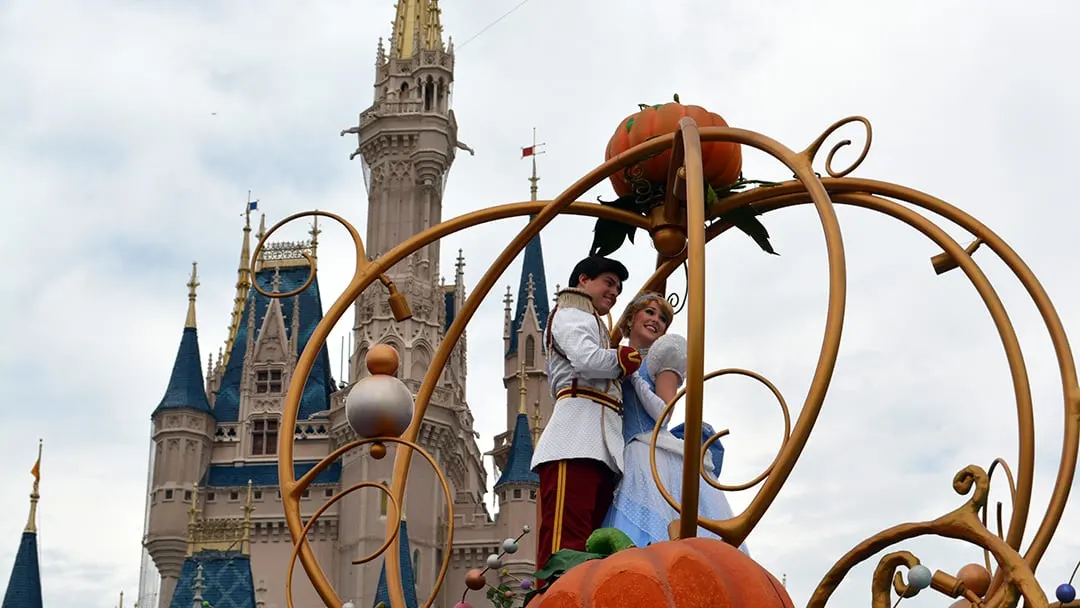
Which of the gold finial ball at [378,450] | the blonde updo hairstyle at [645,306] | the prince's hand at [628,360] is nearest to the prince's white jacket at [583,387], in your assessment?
the prince's hand at [628,360]

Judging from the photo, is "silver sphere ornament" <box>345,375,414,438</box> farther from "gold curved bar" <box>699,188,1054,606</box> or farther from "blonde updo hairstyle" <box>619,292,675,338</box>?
"gold curved bar" <box>699,188,1054,606</box>

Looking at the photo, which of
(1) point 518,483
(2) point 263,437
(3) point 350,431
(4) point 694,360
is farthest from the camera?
(2) point 263,437

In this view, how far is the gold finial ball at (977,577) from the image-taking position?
460cm

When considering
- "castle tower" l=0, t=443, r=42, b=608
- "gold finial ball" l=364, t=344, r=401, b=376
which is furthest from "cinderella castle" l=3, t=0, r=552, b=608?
"gold finial ball" l=364, t=344, r=401, b=376

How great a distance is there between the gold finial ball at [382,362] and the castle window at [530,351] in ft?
134

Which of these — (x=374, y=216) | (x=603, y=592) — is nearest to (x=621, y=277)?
(x=603, y=592)

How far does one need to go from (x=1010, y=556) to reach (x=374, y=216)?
4126cm

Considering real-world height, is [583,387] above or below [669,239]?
below

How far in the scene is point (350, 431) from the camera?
42.6 meters

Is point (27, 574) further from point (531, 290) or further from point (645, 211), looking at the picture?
point (645, 211)

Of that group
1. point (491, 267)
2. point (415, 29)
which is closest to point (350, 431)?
point (415, 29)

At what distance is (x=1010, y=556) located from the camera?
12.1 feet

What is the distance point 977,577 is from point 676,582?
4.81 ft

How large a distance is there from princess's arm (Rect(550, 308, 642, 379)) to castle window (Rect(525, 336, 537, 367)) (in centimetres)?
4026
